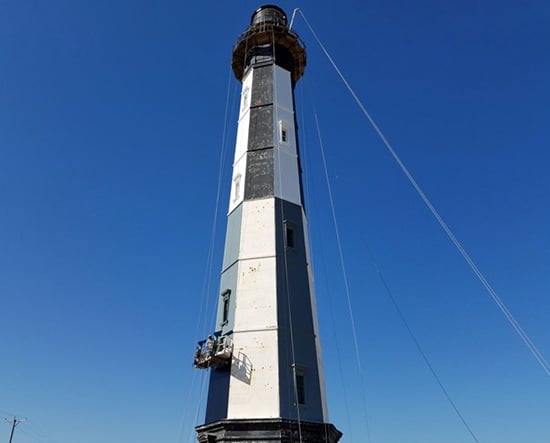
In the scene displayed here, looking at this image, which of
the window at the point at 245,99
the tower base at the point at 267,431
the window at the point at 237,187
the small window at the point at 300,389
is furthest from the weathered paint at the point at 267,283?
the window at the point at 245,99

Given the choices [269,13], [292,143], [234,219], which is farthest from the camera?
[269,13]

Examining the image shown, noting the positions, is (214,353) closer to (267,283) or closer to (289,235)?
(267,283)

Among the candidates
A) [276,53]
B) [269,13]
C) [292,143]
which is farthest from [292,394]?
[269,13]

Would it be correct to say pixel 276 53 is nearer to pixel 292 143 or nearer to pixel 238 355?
pixel 292 143

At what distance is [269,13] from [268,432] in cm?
2215

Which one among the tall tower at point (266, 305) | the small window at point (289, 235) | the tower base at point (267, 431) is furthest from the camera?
the small window at point (289, 235)

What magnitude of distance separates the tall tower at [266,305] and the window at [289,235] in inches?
1.6

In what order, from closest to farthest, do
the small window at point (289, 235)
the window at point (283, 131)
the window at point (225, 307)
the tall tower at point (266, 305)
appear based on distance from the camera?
the tall tower at point (266, 305), the window at point (225, 307), the small window at point (289, 235), the window at point (283, 131)

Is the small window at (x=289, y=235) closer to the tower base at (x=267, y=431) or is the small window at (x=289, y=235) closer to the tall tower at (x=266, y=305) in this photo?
the tall tower at (x=266, y=305)

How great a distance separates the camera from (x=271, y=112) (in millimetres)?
21969

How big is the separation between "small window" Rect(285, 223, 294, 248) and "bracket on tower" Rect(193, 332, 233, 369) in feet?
14.2

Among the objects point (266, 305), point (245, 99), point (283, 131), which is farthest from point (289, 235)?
point (245, 99)

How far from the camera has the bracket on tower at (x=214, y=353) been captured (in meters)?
15.9

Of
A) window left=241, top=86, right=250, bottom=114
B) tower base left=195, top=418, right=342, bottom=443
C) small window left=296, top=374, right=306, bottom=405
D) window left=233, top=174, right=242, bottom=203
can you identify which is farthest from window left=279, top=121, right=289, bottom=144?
tower base left=195, top=418, right=342, bottom=443
